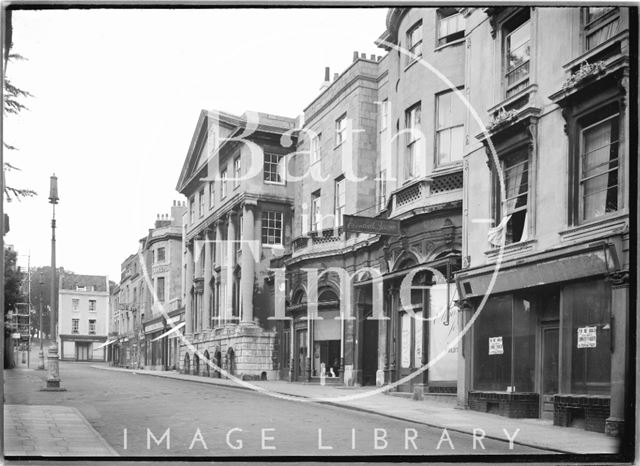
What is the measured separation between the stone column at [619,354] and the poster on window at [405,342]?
3.80m

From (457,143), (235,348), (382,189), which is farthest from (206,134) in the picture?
(382,189)

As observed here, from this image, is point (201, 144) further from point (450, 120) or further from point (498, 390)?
point (498, 390)

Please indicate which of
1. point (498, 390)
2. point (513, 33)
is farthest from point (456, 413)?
point (513, 33)

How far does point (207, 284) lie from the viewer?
267 inches

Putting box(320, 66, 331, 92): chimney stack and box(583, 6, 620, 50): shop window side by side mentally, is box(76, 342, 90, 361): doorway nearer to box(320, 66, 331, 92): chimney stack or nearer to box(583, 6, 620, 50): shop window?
box(320, 66, 331, 92): chimney stack

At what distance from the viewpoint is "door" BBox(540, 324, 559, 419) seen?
8211mm

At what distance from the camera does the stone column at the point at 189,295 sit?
6480 millimetres

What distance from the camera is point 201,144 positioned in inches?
233

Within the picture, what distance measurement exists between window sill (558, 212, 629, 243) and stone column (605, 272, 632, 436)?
0.47m

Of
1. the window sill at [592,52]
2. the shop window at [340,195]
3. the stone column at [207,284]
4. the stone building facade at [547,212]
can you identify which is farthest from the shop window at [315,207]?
the window sill at [592,52]

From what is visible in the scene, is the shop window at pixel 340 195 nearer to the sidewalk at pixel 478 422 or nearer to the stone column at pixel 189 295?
the stone column at pixel 189 295

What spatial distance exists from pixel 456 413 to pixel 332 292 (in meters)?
3.63

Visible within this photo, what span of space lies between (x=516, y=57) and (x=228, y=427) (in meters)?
5.29

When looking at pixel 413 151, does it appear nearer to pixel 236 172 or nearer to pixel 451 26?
pixel 451 26
